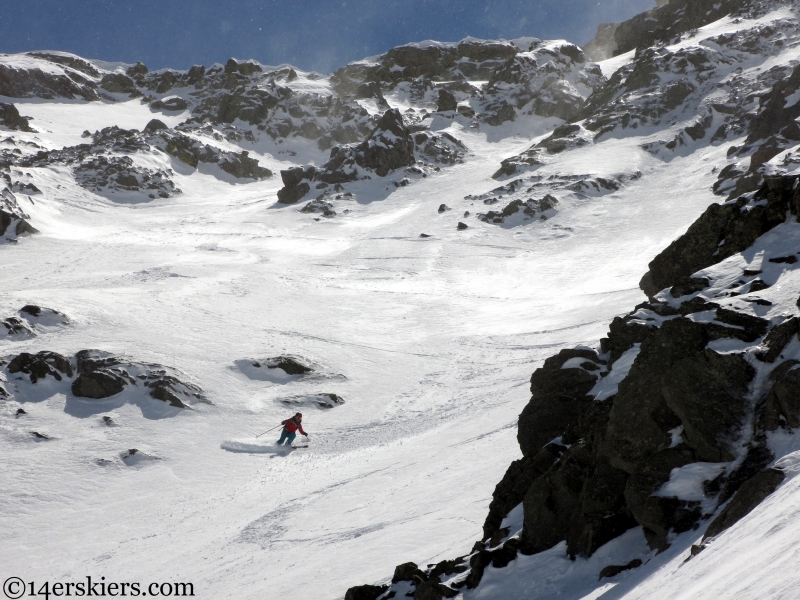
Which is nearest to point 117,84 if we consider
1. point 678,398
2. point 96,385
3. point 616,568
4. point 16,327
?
point 16,327

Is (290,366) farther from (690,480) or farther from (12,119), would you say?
(12,119)

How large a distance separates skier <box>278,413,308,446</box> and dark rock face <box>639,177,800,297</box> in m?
10.7

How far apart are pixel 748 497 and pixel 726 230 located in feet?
24.6

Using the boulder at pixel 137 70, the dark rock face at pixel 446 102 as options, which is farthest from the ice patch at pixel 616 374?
the boulder at pixel 137 70

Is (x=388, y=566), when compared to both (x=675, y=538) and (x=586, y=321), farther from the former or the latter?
(x=586, y=321)

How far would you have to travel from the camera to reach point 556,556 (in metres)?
8.07

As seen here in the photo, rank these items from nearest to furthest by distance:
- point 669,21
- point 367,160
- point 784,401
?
point 784,401
point 367,160
point 669,21

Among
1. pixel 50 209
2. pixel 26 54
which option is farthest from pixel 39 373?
pixel 26 54

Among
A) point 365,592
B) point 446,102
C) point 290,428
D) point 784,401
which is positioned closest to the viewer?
point 784,401

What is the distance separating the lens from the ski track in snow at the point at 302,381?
42.0ft

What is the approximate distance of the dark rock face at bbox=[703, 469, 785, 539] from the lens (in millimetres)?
5859

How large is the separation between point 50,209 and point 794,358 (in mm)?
62541

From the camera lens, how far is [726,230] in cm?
1202

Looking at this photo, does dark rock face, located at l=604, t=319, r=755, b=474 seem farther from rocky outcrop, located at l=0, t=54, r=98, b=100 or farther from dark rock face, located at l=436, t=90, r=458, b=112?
rocky outcrop, located at l=0, t=54, r=98, b=100
